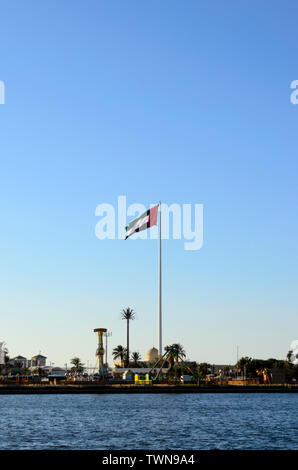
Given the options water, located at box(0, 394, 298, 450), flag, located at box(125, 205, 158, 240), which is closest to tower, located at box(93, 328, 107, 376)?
flag, located at box(125, 205, 158, 240)

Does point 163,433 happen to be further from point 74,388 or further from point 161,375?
point 161,375

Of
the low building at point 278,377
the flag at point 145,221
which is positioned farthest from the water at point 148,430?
the low building at point 278,377

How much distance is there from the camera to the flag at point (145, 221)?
12012cm

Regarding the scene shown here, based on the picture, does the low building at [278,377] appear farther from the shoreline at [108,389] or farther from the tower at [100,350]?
the tower at [100,350]

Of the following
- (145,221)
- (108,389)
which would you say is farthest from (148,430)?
(108,389)

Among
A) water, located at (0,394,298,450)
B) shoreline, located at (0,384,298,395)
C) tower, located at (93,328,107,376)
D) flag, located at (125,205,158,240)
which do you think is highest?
flag, located at (125,205,158,240)

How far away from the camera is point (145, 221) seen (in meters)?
121

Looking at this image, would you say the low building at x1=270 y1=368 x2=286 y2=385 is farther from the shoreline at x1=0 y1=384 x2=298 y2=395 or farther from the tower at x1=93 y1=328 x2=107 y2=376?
the tower at x1=93 y1=328 x2=107 y2=376

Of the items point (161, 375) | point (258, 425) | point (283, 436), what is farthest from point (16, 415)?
point (161, 375)

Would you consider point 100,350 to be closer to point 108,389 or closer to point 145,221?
point 108,389

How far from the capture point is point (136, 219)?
12431 cm

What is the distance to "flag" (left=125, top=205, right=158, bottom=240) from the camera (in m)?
120
